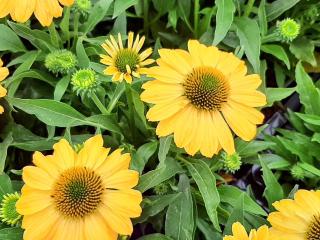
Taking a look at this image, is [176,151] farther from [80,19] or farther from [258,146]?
[80,19]

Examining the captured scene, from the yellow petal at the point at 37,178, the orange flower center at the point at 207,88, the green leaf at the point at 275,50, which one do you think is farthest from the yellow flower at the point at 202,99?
the green leaf at the point at 275,50

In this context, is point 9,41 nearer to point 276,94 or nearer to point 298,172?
point 276,94

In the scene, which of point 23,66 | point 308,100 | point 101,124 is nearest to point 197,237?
point 101,124

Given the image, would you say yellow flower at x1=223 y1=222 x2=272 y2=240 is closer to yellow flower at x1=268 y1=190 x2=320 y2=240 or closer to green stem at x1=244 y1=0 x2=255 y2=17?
yellow flower at x1=268 y1=190 x2=320 y2=240

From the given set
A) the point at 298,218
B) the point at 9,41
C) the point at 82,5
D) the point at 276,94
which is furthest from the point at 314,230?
the point at 9,41

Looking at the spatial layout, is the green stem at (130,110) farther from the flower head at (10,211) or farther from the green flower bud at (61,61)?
the flower head at (10,211)

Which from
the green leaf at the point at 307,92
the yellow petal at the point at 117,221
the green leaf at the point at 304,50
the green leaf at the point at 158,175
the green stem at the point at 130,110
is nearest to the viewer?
the yellow petal at the point at 117,221

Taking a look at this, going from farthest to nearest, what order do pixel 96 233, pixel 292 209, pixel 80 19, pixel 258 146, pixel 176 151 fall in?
pixel 80 19, pixel 258 146, pixel 176 151, pixel 292 209, pixel 96 233
